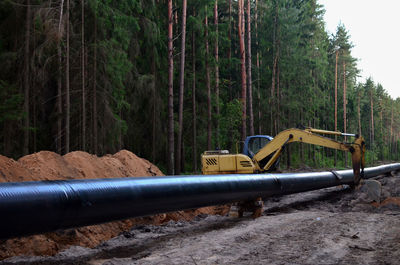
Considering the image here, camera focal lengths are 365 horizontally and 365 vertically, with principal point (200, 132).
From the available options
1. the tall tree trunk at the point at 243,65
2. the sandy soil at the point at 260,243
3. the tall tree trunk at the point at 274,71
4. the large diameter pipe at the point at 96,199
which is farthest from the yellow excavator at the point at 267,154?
the tall tree trunk at the point at 274,71

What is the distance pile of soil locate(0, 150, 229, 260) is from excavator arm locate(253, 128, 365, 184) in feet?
7.09

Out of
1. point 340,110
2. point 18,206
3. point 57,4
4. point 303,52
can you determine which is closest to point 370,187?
point 18,206

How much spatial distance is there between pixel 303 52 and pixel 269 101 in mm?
7848

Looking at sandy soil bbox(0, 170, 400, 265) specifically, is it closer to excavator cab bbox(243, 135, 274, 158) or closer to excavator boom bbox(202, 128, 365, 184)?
excavator boom bbox(202, 128, 365, 184)

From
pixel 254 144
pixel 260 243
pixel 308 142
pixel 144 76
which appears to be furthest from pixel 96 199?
pixel 144 76

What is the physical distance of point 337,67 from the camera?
48.6 metres

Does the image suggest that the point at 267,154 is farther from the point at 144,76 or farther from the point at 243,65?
the point at 243,65

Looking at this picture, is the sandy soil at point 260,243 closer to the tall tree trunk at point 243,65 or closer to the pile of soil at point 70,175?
the pile of soil at point 70,175

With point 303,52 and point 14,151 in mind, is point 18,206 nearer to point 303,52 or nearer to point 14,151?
point 14,151

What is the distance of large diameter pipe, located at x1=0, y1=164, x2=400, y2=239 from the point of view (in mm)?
3918

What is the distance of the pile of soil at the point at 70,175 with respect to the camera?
5.92 meters

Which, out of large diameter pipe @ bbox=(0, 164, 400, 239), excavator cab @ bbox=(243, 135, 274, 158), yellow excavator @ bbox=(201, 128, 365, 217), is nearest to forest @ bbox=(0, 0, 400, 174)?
excavator cab @ bbox=(243, 135, 274, 158)

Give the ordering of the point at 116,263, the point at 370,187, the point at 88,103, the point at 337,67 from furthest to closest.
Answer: the point at 337,67
the point at 88,103
the point at 370,187
the point at 116,263

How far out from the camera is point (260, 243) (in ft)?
19.2
